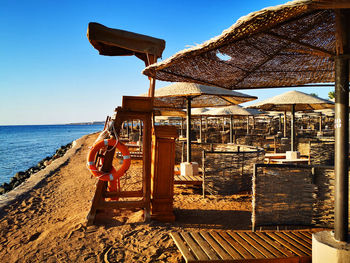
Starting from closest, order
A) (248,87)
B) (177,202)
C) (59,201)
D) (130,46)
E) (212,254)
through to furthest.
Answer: (212,254)
(248,87)
(130,46)
(177,202)
(59,201)

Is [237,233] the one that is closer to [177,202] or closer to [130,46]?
[177,202]

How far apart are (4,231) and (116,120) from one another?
2364 millimetres

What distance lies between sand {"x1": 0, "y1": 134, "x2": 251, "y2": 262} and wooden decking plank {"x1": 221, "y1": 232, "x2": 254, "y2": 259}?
0.56 meters

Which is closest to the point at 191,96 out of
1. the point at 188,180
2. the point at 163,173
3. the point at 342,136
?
the point at 188,180

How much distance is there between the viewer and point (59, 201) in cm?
517

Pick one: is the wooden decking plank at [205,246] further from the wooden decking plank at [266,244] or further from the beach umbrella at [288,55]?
the beach umbrella at [288,55]

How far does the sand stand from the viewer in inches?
110

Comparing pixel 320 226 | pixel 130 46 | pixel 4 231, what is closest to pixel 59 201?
pixel 4 231

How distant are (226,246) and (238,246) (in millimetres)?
123

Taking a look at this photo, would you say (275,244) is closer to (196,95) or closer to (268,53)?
(268,53)

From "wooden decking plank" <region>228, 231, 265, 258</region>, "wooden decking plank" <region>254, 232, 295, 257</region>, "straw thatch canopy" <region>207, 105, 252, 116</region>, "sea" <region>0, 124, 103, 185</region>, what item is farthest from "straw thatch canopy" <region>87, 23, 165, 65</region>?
"sea" <region>0, 124, 103, 185</region>

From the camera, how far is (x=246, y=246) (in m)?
2.44

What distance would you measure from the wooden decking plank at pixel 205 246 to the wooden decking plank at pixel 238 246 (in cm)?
24

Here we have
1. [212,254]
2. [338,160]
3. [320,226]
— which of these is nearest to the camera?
[338,160]
